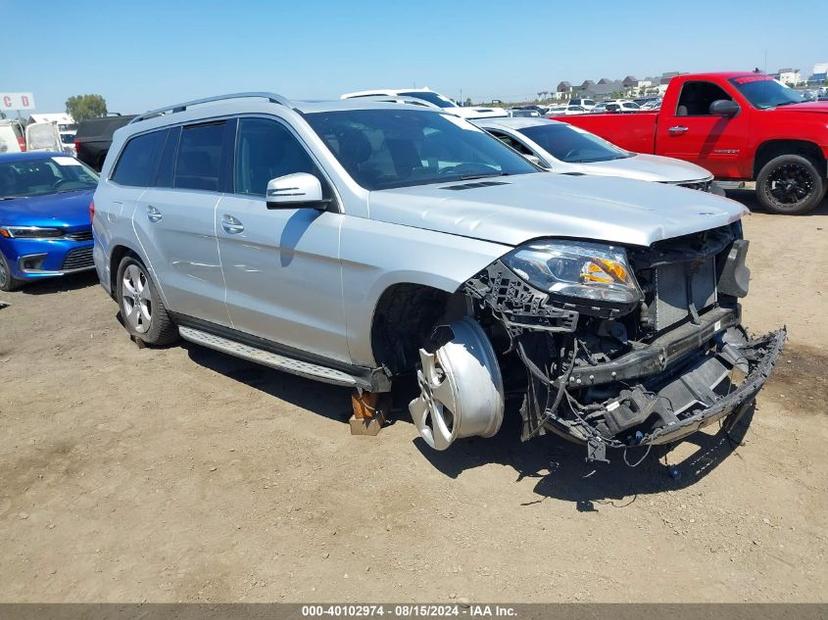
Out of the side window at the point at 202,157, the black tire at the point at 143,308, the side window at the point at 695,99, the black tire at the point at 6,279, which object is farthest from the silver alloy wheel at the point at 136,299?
the side window at the point at 695,99

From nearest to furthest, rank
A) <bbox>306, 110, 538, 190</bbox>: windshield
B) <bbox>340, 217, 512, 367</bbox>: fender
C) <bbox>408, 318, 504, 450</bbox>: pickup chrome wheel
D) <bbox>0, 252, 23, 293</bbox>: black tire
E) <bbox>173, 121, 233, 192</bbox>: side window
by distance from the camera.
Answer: <bbox>340, 217, 512, 367</bbox>: fender, <bbox>408, 318, 504, 450</bbox>: pickup chrome wheel, <bbox>306, 110, 538, 190</bbox>: windshield, <bbox>173, 121, 233, 192</bbox>: side window, <bbox>0, 252, 23, 293</bbox>: black tire

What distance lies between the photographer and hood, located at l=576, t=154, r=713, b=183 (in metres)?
7.67

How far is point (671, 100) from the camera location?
10.8m

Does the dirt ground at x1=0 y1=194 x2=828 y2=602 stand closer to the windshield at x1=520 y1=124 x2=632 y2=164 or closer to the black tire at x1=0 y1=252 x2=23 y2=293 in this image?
the black tire at x1=0 y1=252 x2=23 y2=293

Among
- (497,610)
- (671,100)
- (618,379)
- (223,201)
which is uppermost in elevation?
(671,100)

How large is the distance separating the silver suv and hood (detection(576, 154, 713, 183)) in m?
3.64

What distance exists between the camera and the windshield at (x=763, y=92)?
10.0m

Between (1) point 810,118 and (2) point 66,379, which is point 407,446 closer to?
(2) point 66,379

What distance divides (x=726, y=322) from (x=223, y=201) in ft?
10.2

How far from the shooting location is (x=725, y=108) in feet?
32.3

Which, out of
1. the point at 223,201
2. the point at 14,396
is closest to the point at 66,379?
the point at 14,396

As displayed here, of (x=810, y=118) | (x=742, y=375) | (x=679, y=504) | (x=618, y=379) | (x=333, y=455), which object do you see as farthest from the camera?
(x=810, y=118)

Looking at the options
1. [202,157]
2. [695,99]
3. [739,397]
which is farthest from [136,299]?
[695,99]

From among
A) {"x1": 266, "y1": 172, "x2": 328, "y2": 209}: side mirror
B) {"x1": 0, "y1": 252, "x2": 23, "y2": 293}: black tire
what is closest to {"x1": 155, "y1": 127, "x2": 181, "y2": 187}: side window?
{"x1": 266, "y1": 172, "x2": 328, "y2": 209}: side mirror
